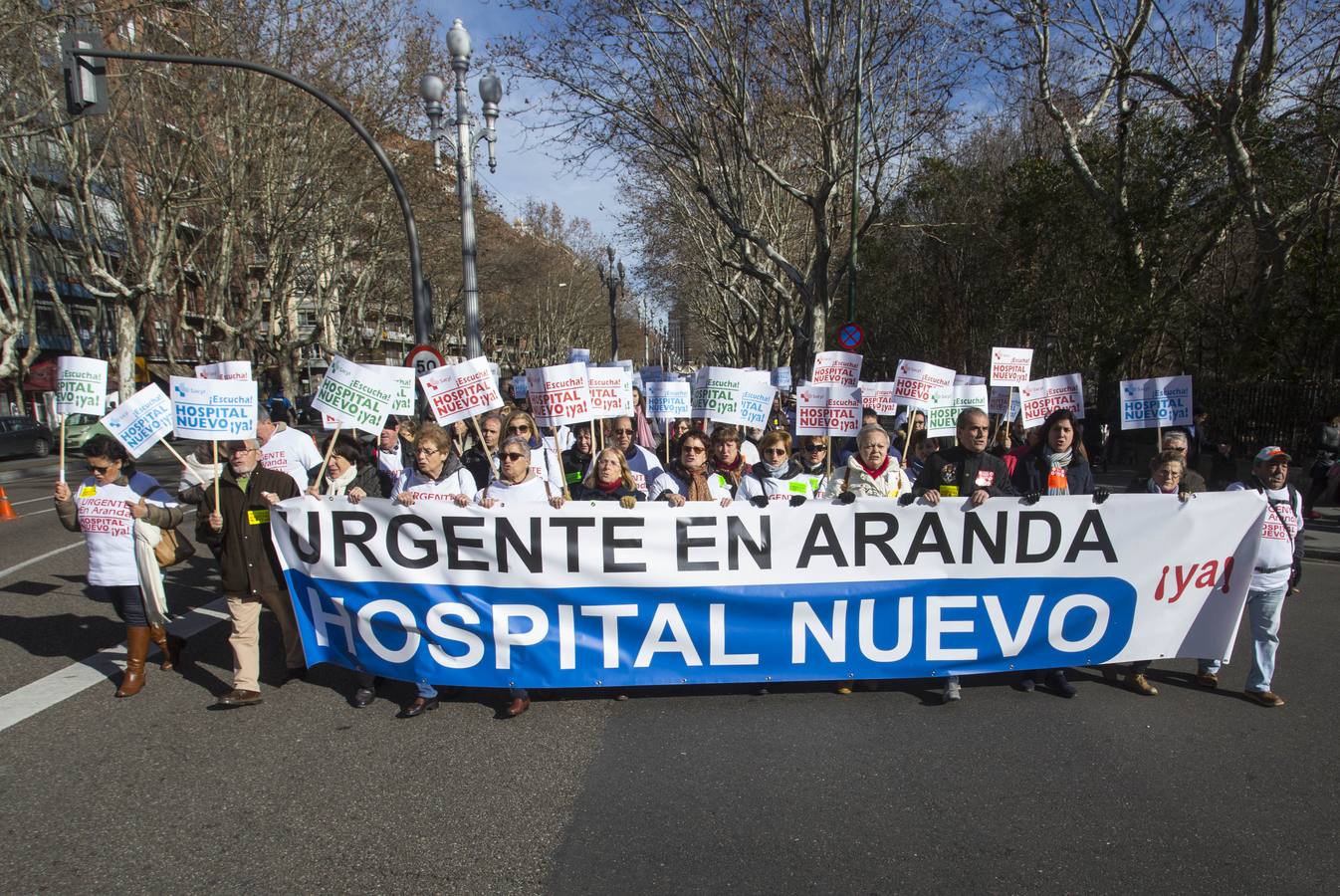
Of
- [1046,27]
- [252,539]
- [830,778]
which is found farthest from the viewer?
[1046,27]

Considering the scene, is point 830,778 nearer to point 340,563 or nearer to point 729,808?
point 729,808

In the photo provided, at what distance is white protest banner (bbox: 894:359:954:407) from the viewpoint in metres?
6.85

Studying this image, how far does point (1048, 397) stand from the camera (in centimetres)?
693

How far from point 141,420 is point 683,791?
4052 mm

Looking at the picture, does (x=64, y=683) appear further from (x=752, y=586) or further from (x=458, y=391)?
(x=752, y=586)

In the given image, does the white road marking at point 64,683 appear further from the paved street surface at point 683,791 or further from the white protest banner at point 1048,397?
the white protest banner at point 1048,397

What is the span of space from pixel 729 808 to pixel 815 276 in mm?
14263

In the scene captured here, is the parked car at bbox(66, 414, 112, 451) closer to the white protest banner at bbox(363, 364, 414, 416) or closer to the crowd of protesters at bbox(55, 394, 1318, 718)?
the crowd of protesters at bbox(55, 394, 1318, 718)

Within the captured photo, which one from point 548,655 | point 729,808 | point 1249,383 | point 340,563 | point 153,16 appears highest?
point 153,16

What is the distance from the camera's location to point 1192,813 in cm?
333

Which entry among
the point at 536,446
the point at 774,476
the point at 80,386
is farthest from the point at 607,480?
the point at 80,386

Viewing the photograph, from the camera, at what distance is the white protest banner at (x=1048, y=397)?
6898 mm

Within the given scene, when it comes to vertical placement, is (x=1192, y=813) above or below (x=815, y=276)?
below

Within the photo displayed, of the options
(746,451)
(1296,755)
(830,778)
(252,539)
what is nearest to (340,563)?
(252,539)
